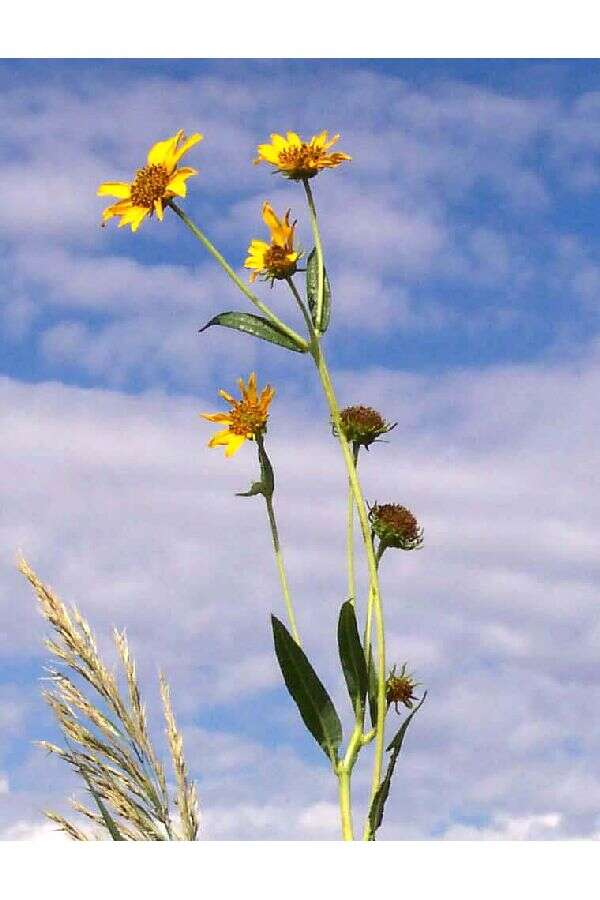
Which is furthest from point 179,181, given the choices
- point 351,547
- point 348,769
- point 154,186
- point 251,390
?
point 348,769

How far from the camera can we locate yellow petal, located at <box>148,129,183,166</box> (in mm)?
1416

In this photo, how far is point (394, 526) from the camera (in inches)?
57.7

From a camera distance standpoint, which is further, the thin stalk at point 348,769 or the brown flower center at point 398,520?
the brown flower center at point 398,520

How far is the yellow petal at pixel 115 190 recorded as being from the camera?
1.43 meters

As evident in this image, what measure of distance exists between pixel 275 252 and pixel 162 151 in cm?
21

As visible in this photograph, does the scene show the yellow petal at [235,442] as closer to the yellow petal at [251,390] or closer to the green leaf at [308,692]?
the yellow petal at [251,390]

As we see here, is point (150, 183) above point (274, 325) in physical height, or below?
above

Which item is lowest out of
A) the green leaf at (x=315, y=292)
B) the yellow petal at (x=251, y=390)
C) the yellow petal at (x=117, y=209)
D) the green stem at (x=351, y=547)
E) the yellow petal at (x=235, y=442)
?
the green stem at (x=351, y=547)

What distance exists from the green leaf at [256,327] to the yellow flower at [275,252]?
58mm

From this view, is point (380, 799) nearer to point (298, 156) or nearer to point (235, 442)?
point (235, 442)

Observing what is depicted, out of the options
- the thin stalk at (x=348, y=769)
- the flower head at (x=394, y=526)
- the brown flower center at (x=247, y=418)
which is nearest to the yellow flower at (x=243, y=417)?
the brown flower center at (x=247, y=418)

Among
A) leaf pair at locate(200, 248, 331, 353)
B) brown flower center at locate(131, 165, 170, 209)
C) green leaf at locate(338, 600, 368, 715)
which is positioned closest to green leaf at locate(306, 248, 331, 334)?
leaf pair at locate(200, 248, 331, 353)

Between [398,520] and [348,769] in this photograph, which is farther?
[398,520]
